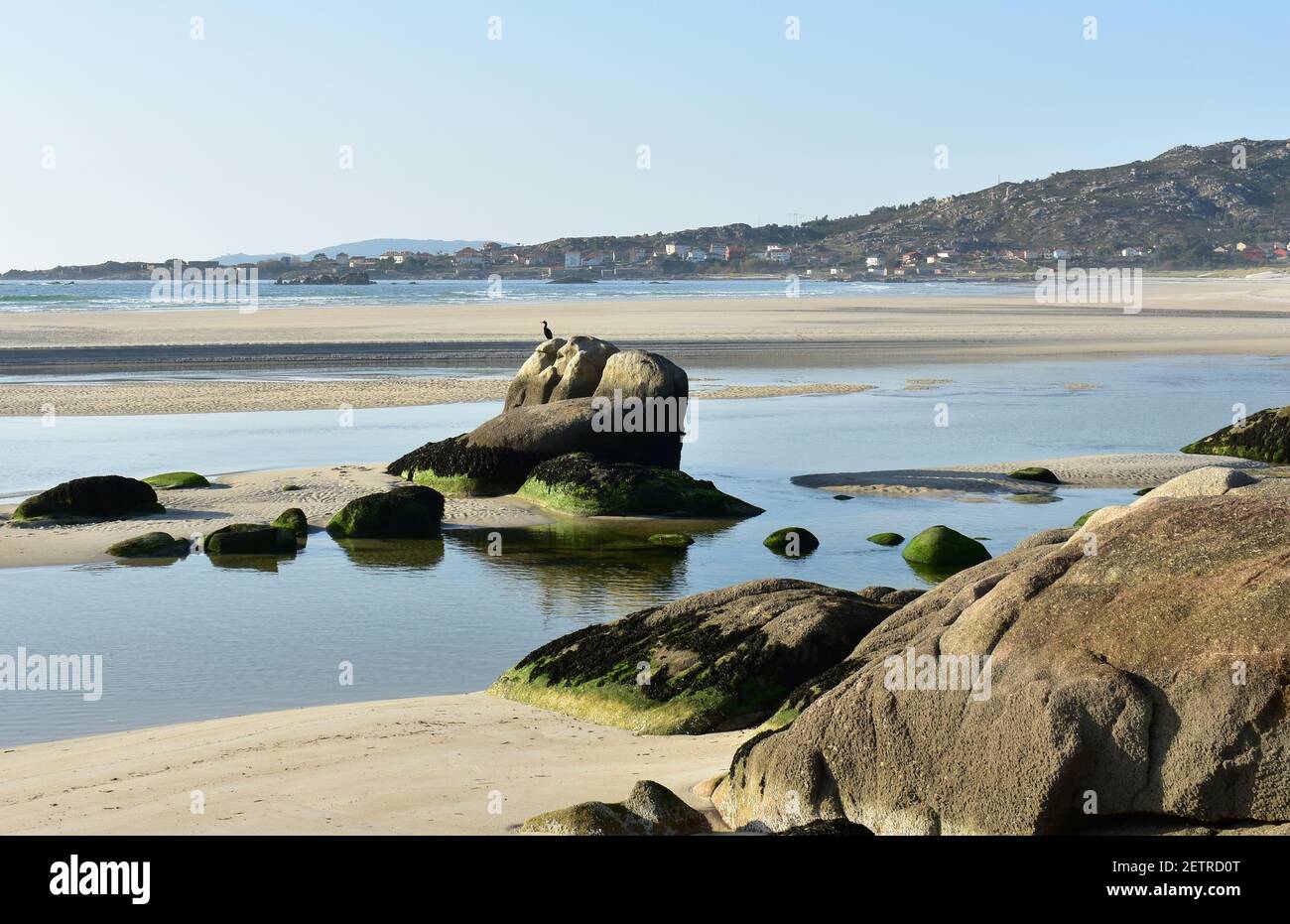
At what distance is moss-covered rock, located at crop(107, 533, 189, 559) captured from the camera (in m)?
18.4

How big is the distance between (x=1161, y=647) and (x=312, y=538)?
47.4ft

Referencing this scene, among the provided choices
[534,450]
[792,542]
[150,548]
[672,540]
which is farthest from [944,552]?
[150,548]

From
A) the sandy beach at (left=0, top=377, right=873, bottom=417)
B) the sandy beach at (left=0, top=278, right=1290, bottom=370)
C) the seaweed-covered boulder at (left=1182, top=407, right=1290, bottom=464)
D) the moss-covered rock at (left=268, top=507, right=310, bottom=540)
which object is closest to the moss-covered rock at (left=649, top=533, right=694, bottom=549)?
the moss-covered rock at (left=268, top=507, right=310, bottom=540)

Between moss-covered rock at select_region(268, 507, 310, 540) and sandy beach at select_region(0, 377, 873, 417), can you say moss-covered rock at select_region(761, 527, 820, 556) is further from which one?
sandy beach at select_region(0, 377, 873, 417)

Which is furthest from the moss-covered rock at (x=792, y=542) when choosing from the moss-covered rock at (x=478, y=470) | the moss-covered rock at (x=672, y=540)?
the moss-covered rock at (x=478, y=470)

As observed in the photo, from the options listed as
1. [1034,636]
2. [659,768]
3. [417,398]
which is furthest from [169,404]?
[1034,636]

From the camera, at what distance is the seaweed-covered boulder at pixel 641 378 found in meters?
23.3

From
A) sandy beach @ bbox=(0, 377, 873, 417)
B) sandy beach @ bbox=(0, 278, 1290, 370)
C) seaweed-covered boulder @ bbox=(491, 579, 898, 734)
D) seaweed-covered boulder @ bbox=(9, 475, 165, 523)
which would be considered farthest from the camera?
sandy beach @ bbox=(0, 278, 1290, 370)

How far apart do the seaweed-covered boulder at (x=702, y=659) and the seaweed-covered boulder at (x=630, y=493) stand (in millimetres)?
9753

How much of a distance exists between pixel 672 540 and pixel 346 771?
10.7 m

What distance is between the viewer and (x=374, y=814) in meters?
7.94

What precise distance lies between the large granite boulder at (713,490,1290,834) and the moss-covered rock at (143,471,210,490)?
16.5 m

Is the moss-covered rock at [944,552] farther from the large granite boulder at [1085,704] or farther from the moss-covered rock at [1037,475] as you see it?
the large granite boulder at [1085,704]
